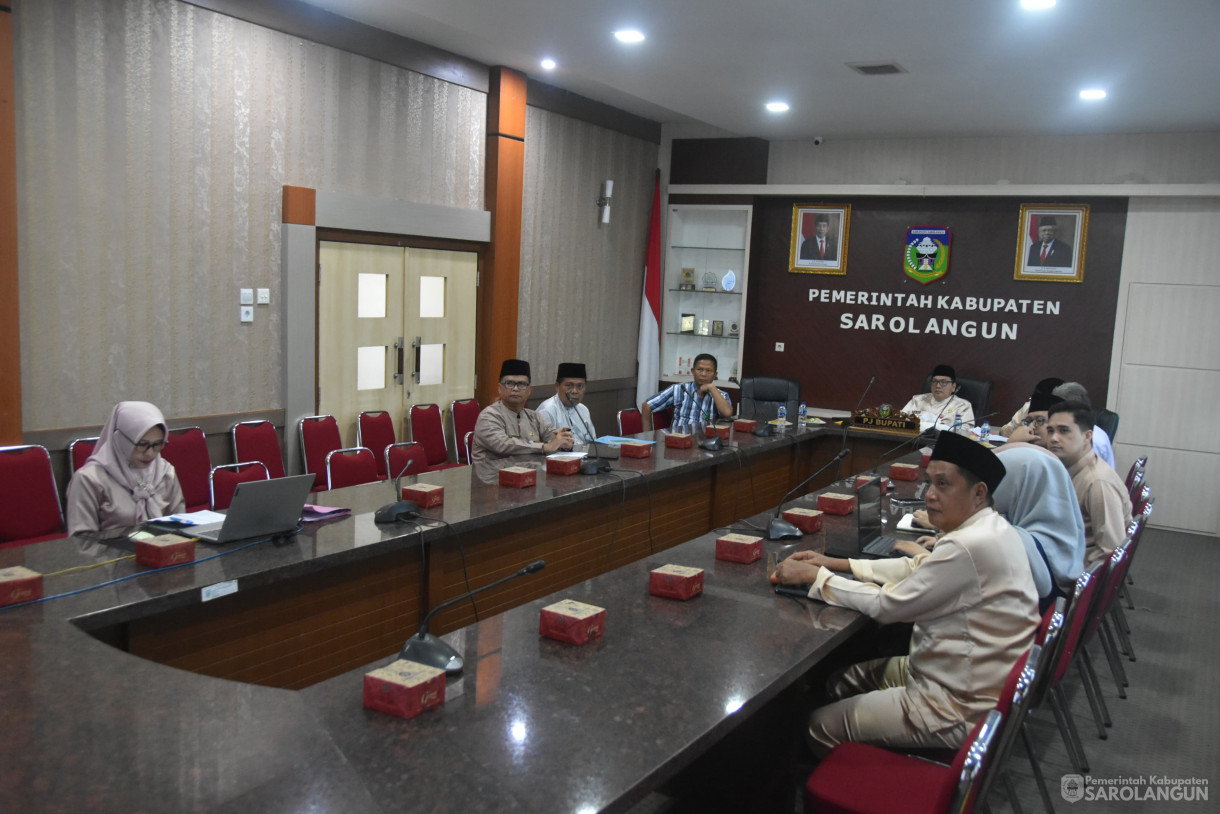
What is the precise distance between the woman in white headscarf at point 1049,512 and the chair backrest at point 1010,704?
1.28m

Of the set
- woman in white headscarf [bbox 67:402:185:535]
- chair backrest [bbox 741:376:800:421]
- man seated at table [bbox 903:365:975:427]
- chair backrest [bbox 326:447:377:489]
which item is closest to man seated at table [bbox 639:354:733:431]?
chair backrest [bbox 741:376:800:421]

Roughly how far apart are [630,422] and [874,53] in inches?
112

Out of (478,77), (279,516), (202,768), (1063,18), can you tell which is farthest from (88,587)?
(478,77)

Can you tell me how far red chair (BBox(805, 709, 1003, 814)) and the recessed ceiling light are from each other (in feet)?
12.6

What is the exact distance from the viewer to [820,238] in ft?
27.8

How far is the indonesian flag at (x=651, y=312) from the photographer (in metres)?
8.83

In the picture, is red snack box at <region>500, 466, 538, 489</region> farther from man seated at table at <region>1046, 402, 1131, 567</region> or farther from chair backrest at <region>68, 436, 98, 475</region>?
man seated at table at <region>1046, 402, 1131, 567</region>

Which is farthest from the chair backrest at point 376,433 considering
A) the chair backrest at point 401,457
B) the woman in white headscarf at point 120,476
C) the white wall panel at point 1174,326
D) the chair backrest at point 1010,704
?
the white wall panel at point 1174,326

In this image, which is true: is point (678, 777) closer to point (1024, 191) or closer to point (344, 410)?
point (344, 410)

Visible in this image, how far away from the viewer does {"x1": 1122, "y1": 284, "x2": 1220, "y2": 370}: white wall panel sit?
7.21 m

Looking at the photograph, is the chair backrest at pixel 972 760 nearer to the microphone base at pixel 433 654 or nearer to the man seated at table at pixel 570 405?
the microphone base at pixel 433 654

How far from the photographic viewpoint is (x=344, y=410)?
20.0ft

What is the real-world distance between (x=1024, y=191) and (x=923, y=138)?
0.98m

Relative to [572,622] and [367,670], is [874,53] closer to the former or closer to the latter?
[572,622]
